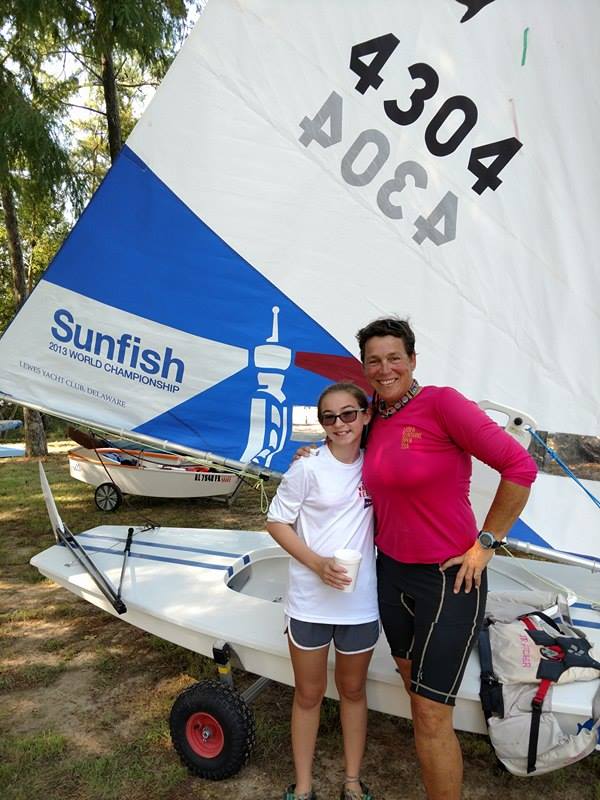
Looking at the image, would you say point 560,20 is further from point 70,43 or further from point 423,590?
point 70,43

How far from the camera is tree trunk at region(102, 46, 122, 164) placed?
5812 millimetres

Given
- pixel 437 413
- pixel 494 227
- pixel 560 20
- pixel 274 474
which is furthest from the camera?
pixel 274 474

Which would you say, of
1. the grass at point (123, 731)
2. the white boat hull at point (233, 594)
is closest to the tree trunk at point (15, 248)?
the grass at point (123, 731)

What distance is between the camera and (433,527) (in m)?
1.53

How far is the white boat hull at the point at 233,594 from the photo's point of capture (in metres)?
1.86

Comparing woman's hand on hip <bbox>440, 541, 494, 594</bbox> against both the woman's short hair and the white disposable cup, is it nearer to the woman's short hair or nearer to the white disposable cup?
the white disposable cup

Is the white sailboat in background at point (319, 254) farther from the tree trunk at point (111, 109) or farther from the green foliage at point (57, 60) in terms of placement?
the tree trunk at point (111, 109)

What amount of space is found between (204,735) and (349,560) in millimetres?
1011

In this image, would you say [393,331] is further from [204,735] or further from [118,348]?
[204,735]

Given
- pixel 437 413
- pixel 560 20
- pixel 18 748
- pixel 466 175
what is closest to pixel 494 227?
pixel 466 175

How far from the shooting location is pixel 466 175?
2.00 m

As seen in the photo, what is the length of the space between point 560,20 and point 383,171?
698 mm

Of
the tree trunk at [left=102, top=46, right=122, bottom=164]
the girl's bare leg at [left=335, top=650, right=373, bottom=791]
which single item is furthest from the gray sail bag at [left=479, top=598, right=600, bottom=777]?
the tree trunk at [left=102, top=46, right=122, bottom=164]

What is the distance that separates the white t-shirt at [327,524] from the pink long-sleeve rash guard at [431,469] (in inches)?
4.4
